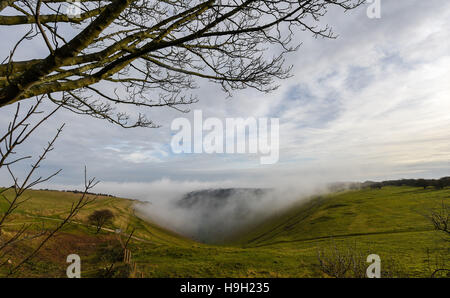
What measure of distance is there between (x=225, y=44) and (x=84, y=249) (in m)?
37.5

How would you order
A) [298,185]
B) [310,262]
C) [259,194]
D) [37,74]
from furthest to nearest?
[259,194]
[298,185]
[310,262]
[37,74]

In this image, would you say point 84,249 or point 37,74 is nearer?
point 37,74

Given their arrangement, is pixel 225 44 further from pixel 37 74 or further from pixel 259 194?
pixel 259 194

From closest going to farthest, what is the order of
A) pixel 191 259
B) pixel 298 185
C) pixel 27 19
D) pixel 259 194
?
pixel 27 19 → pixel 191 259 → pixel 298 185 → pixel 259 194

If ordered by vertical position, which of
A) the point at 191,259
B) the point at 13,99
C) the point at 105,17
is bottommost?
the point at 191,259

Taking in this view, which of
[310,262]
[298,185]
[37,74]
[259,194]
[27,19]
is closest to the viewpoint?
[37,74]
